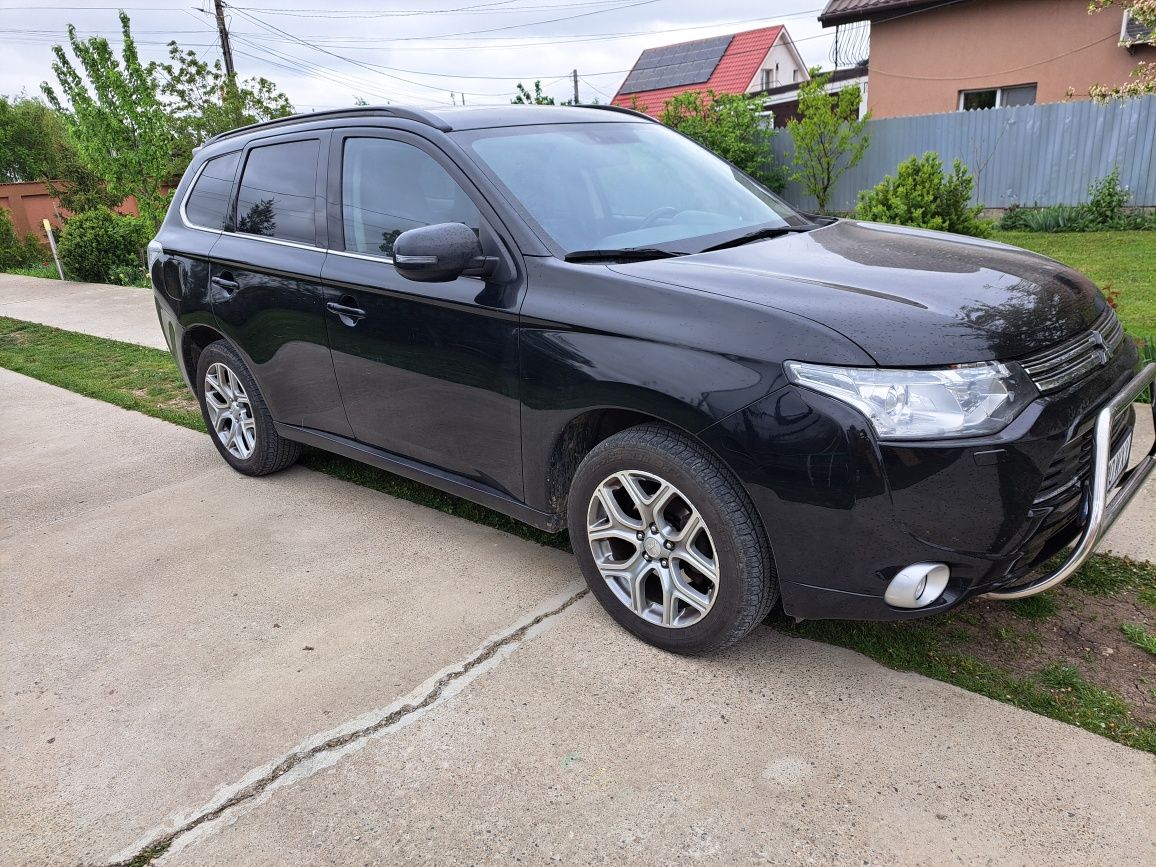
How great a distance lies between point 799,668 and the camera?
2.89 meters

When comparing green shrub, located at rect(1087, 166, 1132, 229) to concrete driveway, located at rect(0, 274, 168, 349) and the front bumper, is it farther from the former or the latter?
concrete driveway, located at rect(0, 274, 168, 349)

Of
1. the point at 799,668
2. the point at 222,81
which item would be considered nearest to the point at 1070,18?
the point at 799,668

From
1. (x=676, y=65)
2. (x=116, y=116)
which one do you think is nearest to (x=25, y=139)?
(x=676, y=65)

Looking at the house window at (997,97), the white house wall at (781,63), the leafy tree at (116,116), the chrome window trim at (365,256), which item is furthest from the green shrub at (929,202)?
the white house wall at (781,63)

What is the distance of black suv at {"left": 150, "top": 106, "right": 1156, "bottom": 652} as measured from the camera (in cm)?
235

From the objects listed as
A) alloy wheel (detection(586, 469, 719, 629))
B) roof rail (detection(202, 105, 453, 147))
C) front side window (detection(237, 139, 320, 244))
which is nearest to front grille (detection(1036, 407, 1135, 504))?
alloy wheel (detection(586, 469, 719, 629))

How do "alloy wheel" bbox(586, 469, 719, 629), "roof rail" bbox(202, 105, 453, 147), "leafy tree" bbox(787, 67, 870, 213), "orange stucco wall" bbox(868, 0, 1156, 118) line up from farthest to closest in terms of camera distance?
"orange stucco wall" bbox(868, 0, 1156, 118) < "leafy tree" bbox(787, 67, 870, 213) < "roof rail" bbox(202, 105, 453, 147) < "alloy wheel" bbox(586, 469, 719, 629)

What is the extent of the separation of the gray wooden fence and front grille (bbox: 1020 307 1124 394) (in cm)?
1340

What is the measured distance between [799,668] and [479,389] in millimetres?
1515

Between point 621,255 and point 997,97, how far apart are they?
16575 millimetres

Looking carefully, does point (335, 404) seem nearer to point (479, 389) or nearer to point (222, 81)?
point (479, 389)

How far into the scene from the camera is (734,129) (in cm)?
1598

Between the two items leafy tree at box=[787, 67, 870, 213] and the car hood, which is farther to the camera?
leafy tree at box=[787, 67, 870, 213]

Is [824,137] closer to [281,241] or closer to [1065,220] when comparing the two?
[1065,220]
